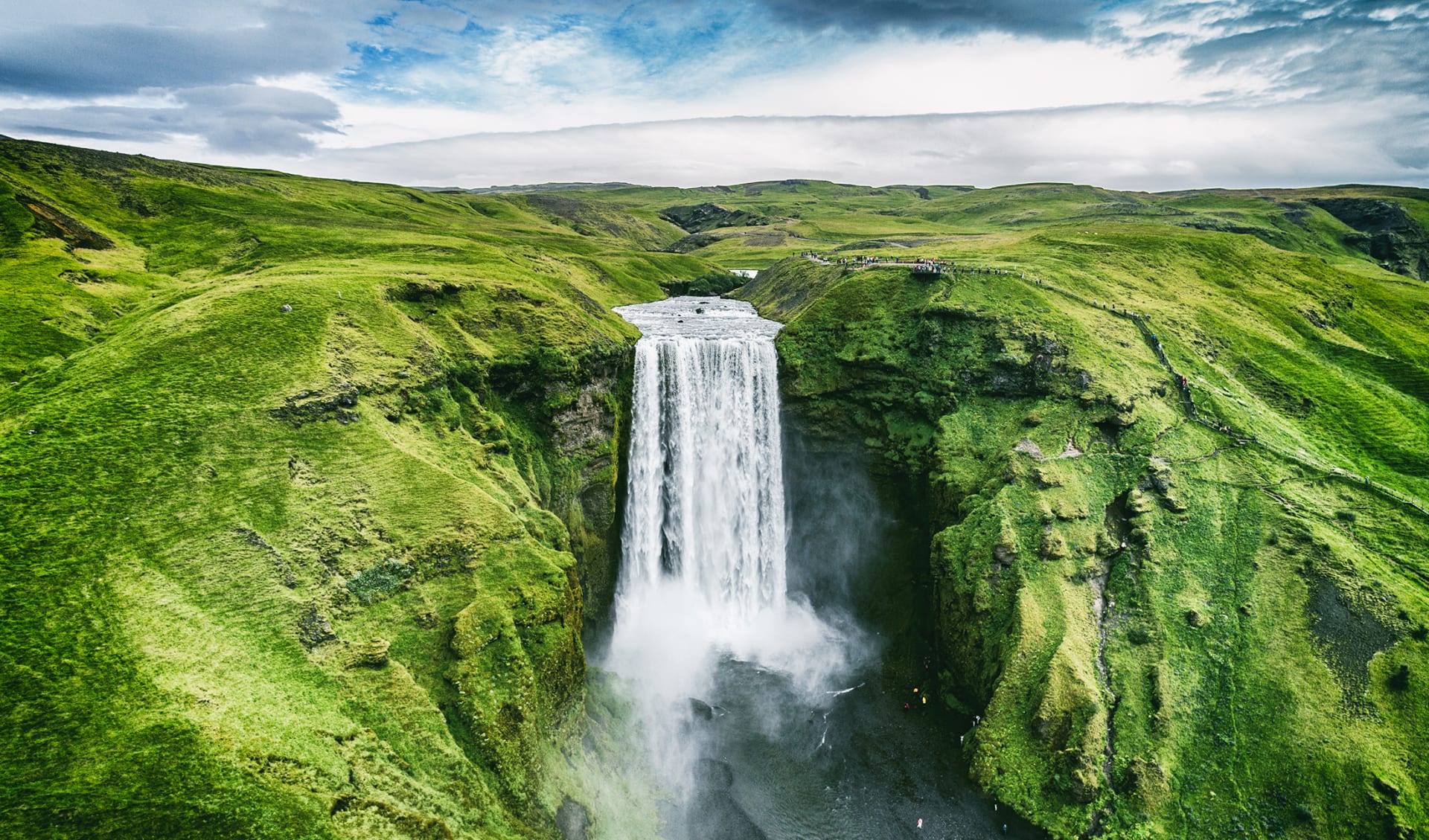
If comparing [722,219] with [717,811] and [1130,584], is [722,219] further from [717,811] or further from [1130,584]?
[717,811]

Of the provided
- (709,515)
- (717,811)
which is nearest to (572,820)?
(717,811)

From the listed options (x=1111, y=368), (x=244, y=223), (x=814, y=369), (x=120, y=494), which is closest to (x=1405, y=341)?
(x=1111, y=368)

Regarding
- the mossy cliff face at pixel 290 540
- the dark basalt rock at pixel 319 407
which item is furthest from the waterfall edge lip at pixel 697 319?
the dark basalt rock at pixel 319 407

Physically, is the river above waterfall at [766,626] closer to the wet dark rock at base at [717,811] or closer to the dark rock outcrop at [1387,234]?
the wet dark rock at base at [717,811]

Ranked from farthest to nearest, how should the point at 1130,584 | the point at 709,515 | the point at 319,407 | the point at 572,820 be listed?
the point at 709,515 < the point at 1130,584 < the point at 319,407 < the point at 572,820

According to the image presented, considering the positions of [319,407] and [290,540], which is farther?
[319,407]

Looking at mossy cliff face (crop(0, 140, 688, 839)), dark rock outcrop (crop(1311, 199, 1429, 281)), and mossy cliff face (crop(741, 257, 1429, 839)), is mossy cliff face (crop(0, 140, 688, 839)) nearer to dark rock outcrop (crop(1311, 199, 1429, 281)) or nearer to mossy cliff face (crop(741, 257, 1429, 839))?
mossy cliff face (crop(741, 257, 1429, 839))

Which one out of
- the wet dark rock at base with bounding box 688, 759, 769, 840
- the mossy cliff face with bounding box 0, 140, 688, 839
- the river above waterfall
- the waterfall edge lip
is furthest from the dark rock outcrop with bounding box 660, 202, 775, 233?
the wet dark rock at base with bounding box 688, 759, 769, 840
